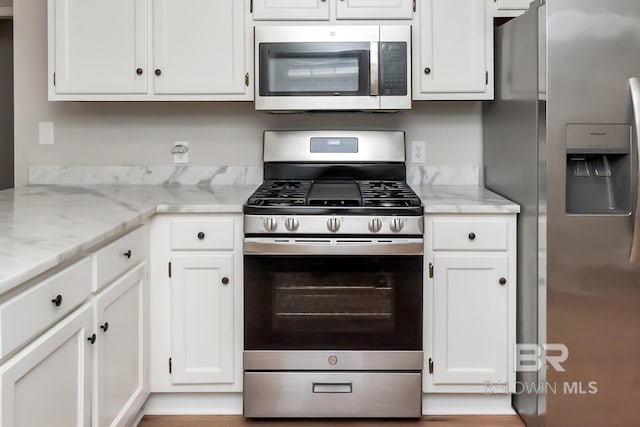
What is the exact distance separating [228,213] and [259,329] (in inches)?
18.3

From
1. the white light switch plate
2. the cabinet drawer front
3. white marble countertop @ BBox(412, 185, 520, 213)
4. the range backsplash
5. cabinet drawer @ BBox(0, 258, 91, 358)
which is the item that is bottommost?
the cabinet drawer front

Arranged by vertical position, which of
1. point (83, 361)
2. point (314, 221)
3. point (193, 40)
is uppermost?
point (193, 40)

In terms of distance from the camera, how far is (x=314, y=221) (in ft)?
7.82

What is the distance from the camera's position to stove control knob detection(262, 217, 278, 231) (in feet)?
7.82

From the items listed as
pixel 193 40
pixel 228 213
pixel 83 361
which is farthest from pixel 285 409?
pixel 193 40

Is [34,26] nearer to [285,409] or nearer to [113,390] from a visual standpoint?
[113,390]

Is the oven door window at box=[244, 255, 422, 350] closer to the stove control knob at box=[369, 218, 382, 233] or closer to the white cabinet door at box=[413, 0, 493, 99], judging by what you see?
the stove control knob at box=[369, 218, 382, 233]

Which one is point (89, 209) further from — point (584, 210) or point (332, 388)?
point (584, 210)

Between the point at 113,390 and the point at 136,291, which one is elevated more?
the point at 136,291

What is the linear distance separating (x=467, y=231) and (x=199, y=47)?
1389 millimetres

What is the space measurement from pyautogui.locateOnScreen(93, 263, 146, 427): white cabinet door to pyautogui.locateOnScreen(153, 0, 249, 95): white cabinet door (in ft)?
2.89

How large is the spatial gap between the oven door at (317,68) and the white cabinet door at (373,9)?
0.08 m

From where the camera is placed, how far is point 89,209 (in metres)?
2.27

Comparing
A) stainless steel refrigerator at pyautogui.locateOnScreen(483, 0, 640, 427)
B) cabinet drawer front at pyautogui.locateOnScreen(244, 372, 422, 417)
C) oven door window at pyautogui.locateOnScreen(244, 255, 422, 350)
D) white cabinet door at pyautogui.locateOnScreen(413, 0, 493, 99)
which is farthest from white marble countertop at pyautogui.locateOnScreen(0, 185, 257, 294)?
stainless steel refrigerator at pyautogui.locateOnScreen(483, 0, 640, 427)
